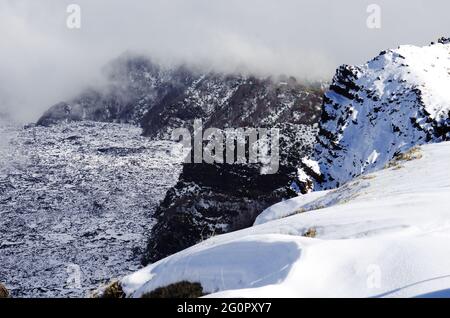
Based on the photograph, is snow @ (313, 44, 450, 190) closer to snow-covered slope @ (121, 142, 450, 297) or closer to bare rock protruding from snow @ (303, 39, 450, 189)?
bare rock protruding from snow @ (303, 39, 450, 189)

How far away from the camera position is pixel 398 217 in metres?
21.9

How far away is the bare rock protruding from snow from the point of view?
95312 millimetres

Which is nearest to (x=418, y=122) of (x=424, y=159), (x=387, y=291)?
(x=424, y=159)

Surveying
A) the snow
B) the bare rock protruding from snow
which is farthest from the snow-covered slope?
the bare rock protruding from snow

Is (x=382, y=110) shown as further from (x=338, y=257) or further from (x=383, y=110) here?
(x=338, y=257)

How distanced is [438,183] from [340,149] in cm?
8463

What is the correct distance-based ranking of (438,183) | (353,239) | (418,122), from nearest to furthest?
1. (353,239)
2. (438,183)
3. (418,122)

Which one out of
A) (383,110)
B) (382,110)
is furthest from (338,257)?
(382,110)

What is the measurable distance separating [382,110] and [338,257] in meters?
92.1

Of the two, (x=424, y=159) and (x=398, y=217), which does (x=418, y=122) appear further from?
(x=398, y=217)

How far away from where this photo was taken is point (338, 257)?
1789cm

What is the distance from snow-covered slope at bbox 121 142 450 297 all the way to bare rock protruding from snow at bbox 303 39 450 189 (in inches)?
2718
